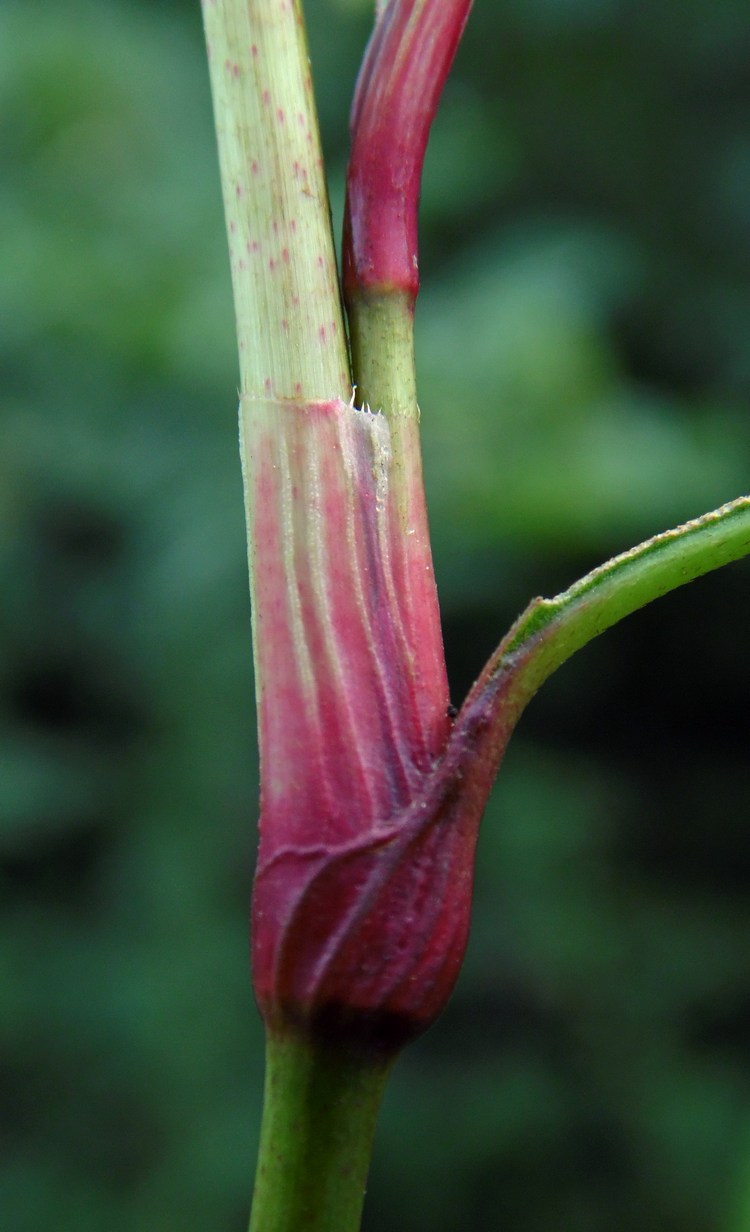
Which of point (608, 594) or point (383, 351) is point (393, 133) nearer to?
point (383, 351)

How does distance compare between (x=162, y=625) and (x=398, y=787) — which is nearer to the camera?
(x=398, y=787)

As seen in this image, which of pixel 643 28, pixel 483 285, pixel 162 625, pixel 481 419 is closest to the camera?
pixel 481 419

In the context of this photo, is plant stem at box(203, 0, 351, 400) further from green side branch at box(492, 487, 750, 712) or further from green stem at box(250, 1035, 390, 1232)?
green stem at box(250, 1035, 390, 1232)

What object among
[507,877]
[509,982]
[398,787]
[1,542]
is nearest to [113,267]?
[1,542]

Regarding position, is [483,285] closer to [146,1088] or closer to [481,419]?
[481,419]

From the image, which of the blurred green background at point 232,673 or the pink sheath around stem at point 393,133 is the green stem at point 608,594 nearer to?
the pink sheath around stem at point 393,133

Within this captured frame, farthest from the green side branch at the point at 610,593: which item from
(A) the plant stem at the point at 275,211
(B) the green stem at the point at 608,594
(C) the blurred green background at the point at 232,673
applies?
(C) the blurred green background at the point at 232,673
